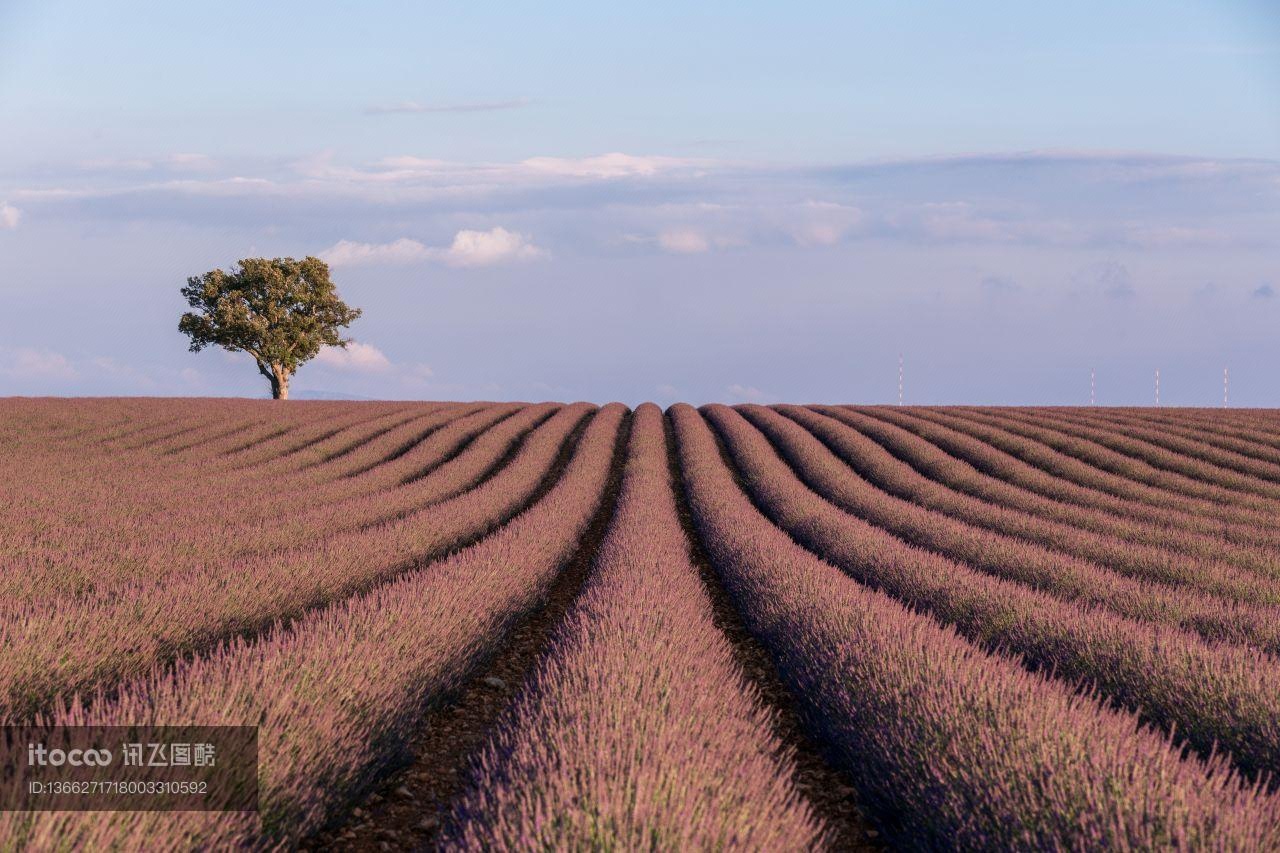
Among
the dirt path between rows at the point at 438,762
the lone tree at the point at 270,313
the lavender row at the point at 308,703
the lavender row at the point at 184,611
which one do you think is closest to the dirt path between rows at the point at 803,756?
the dirt path between rows at the point at 438,762

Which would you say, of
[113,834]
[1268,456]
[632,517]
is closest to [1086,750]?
[113,834]

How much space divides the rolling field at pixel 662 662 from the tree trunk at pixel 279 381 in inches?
943

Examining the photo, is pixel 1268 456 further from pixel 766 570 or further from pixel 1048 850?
pixel 1048 850

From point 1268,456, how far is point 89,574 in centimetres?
2059

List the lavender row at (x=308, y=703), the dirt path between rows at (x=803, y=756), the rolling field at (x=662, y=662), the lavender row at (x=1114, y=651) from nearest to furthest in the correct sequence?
the lavender row at (x=308, y=703), the rolling field at (x=662, y=662), the dirt path between rows at (x=803, y=756), the lavender row at (x=1114, y=651)

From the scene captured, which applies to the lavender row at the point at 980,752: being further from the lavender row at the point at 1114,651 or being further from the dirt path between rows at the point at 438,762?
the dirt path between rows at the point at 438,762

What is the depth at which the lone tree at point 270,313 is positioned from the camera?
3528 centimetres

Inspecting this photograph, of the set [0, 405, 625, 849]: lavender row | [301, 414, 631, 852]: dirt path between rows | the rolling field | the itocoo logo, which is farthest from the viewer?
[301, 414, 631, 852]: dirt path between rows

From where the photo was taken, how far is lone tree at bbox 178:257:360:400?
35281 mm

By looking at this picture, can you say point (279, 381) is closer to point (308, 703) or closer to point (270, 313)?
point (270, 313)

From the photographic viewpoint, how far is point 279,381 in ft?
120

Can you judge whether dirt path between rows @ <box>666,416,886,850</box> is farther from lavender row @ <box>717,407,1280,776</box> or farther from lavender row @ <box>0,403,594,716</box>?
lavender row @ <box>0,403,594,716</box>

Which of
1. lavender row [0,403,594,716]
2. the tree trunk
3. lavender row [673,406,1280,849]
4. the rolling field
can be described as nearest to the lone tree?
the tree trunk

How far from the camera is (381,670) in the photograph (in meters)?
4.34
